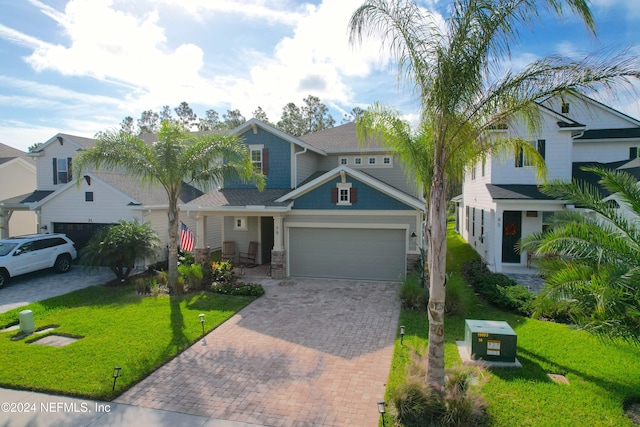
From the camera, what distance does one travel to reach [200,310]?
11.6 m

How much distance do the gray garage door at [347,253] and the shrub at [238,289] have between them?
2.78 m

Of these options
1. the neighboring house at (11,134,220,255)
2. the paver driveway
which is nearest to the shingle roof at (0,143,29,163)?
the neighboring house at (11,134,220,255)

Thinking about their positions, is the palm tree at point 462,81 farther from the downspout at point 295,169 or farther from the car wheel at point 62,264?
the car wheel at point 62,264

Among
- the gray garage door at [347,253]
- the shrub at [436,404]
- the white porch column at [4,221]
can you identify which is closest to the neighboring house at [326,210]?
the gray garage door at [347,253]

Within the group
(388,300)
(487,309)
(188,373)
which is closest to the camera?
(188,373)

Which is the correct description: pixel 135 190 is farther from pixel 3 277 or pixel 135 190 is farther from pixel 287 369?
pixel 287 369

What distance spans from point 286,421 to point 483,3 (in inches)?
287

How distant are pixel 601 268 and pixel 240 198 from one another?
525 inches

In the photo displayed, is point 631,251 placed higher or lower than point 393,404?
higher

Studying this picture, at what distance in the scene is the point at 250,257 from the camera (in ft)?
59.3

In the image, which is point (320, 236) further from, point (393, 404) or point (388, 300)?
point (393, 404)

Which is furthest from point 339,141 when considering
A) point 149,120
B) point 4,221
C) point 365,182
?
point 149,120

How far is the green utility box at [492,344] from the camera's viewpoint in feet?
25.4

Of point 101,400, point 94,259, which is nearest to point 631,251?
point 101,400
